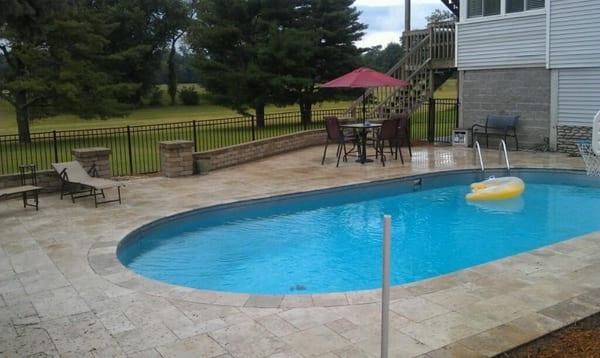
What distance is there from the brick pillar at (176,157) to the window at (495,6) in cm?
853

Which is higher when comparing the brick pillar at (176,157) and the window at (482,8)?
the window at (482,8)

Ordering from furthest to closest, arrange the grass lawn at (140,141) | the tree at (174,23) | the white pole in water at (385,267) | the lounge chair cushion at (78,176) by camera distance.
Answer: the tree at (174,23) → the grass lawn at (140,141) → the lounge chair cushion at (78,176) → the white pole in water at (385,267)

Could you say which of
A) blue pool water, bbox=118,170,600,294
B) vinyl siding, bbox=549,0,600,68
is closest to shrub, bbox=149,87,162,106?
vinyl siding, bbox=549,0,600,68

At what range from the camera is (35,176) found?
1014 centimetres

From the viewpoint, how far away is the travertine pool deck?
403cm

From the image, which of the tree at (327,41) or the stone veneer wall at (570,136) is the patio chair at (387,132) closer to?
the stone veneer wall at (570,136)

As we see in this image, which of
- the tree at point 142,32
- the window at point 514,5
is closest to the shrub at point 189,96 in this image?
the tree at point 142,32

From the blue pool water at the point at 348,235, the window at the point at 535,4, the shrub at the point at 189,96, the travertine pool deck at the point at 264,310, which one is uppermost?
the window at the point at 535,4

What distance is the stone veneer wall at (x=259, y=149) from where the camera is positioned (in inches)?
499

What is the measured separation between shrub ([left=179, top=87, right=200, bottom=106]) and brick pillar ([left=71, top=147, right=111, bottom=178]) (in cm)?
3933

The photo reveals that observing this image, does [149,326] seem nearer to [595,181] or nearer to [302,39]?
[595,181]

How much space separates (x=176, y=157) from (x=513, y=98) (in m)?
8.68

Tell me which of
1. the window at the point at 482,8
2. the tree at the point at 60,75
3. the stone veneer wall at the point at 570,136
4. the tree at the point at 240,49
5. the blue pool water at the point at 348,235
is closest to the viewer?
the blue pool water at the point at 348,235

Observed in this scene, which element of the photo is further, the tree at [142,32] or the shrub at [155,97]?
the shrub at [155,97]
